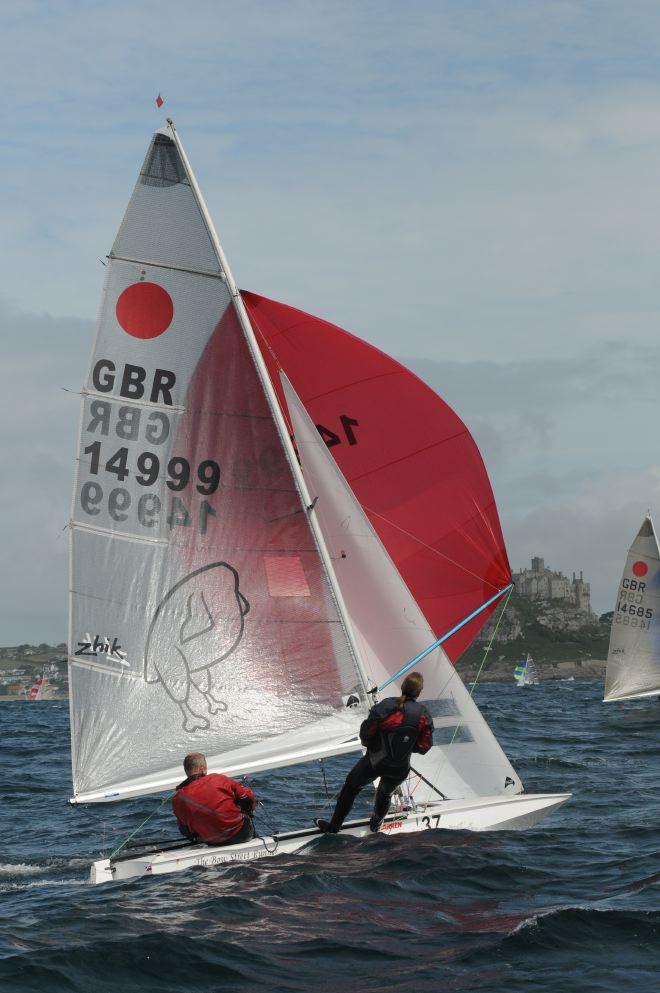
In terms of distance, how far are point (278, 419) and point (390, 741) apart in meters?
3.55

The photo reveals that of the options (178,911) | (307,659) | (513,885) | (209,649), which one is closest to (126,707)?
(209,649)

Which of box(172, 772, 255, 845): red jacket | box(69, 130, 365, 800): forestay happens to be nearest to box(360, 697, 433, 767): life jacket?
box(69, 130, 365, 800): forestay

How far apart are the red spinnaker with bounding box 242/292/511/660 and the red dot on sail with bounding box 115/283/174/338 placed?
3.37ft

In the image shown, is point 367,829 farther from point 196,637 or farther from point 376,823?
point 196,637

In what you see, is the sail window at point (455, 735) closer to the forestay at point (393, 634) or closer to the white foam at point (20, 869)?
the forestay at point (393, 634)

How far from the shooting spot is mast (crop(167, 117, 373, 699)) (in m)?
12.7

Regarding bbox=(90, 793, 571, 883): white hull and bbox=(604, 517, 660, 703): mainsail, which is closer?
bbox=(90, 793, 571, 883): white hull

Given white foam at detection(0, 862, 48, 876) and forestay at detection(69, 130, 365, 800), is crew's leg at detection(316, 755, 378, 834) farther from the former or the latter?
white foam at detection(0, 862, 48, 876)

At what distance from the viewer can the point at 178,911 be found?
1011 centimetres

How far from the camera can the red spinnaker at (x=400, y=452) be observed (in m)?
13.5

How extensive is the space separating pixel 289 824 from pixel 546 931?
259 inches

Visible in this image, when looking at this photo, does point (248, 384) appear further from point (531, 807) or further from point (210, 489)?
point (531, 807)

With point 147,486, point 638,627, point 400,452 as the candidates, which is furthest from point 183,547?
point 638,627

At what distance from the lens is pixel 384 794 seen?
12.4 metres
